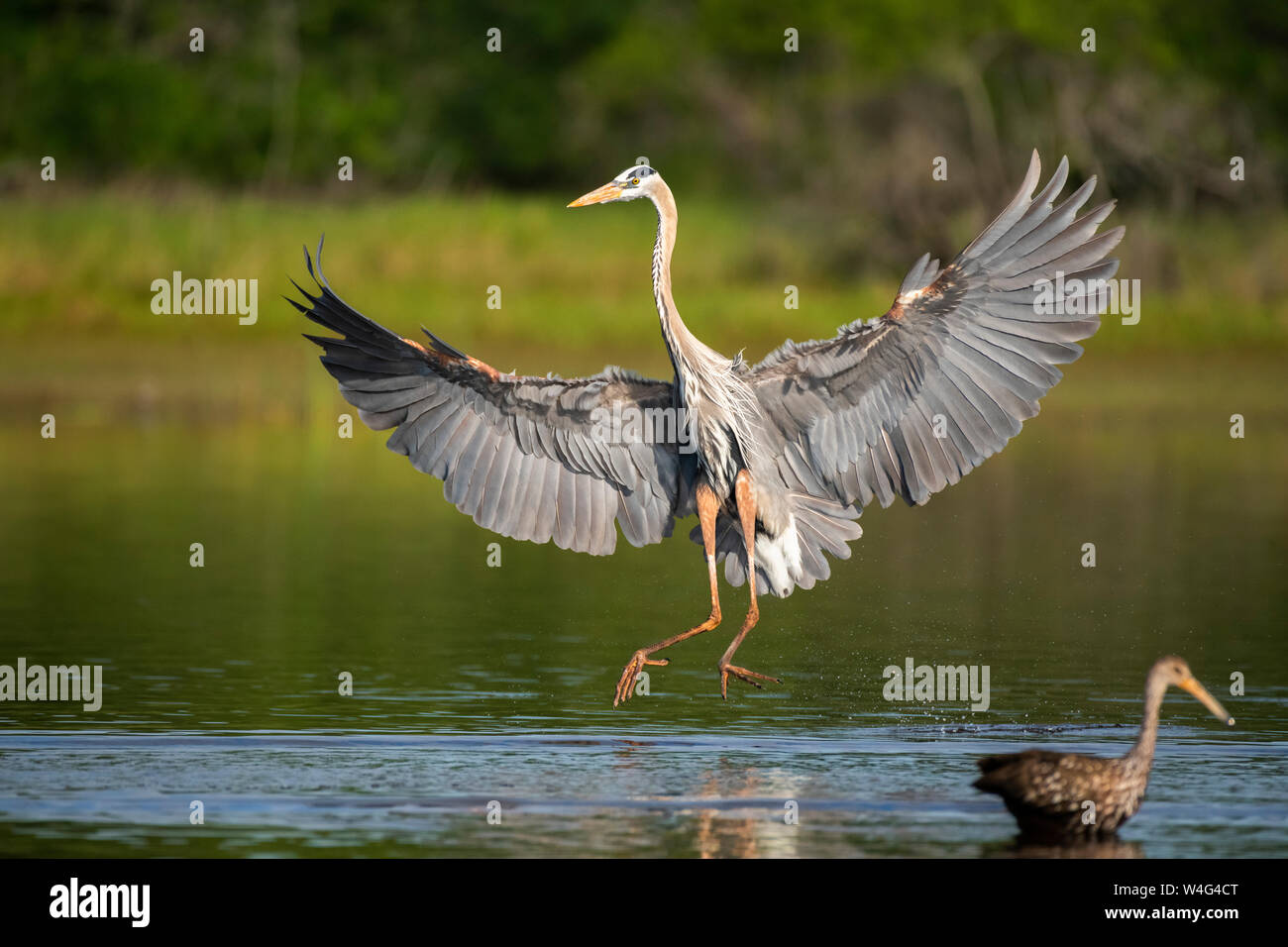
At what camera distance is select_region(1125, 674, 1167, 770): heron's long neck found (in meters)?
7.90

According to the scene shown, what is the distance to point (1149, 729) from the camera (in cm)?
802

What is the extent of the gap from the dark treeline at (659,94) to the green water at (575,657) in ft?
25.7

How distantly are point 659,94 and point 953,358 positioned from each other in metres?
33.3

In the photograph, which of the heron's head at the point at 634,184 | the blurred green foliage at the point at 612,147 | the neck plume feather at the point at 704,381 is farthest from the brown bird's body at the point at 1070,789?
the blurred green foliage at the point at 612,147

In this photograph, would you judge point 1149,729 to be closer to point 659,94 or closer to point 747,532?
point 747,532

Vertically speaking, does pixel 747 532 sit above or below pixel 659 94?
below

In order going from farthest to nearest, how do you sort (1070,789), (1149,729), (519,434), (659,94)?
(659,94), (519,434), (1149,729), (1070,789)

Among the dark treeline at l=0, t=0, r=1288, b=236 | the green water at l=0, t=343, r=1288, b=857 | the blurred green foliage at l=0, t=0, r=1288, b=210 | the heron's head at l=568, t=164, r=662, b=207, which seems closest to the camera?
the green water at l=0, t=343, r=1288, b=857

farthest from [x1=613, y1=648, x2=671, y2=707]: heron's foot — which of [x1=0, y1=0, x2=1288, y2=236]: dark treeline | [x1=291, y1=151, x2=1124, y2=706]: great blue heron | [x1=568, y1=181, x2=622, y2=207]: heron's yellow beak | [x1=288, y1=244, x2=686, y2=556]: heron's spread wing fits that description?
[x1=0, y1=0, x2=1288, y2=236]: dark treeline

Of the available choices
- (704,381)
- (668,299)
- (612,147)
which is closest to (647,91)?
(612,147)

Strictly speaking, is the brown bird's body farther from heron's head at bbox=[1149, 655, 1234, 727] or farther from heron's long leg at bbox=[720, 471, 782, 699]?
heron's long leg at bbox=[720, 471, 782, 699]

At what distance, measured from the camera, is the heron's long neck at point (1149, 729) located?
790cm

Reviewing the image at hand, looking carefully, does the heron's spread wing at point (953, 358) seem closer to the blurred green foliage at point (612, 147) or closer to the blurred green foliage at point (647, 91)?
the blurred green foliage at point (612, 147)

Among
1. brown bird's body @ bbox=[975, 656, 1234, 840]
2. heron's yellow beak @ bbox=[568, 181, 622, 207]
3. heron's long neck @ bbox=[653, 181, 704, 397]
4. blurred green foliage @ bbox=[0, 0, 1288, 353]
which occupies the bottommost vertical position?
brown bird's body @ bbox=[975, 656, 1234, 840]
